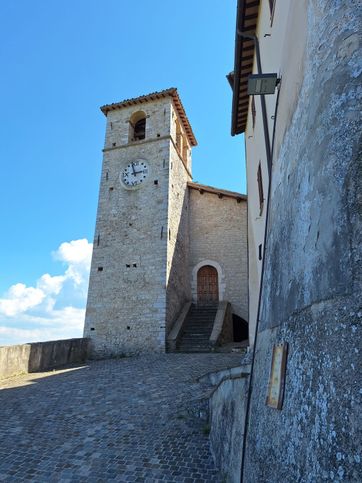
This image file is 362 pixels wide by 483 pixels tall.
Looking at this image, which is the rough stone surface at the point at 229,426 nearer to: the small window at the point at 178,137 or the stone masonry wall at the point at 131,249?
the stone masonry wall at the point at 131,249

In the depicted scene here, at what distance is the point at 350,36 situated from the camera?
211 centimetres

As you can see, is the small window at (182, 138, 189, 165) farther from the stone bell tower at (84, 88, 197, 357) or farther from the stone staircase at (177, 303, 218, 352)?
the stone staircase at (177, 303, 218, 352)

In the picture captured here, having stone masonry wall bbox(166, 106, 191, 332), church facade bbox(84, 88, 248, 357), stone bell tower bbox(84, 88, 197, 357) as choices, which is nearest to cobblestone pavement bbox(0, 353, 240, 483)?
stone bell tower bbox(84, 88, 197, 357)

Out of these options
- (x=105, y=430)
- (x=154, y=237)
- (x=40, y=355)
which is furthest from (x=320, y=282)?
(x=154, y=237)

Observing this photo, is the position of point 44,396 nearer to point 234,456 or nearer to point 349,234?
point 234,456

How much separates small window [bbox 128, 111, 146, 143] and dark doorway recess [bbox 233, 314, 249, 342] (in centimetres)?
1044

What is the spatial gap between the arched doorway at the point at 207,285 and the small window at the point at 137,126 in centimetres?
774

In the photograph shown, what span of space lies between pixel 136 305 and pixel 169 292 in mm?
1470

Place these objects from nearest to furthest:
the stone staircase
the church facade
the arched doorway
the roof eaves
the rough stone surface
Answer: the rough stone surface, the roof eaves, the stone staircase, the church facade, the arched doorway

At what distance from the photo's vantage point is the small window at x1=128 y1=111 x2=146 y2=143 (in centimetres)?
1716

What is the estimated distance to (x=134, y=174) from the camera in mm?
15789

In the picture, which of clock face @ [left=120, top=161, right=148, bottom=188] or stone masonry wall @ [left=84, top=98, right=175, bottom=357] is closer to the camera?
stone masonry wall @ [left=84, top=98, right=175, bottom=357]

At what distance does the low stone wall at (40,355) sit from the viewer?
9438mm

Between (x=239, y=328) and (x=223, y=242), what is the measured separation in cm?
440
